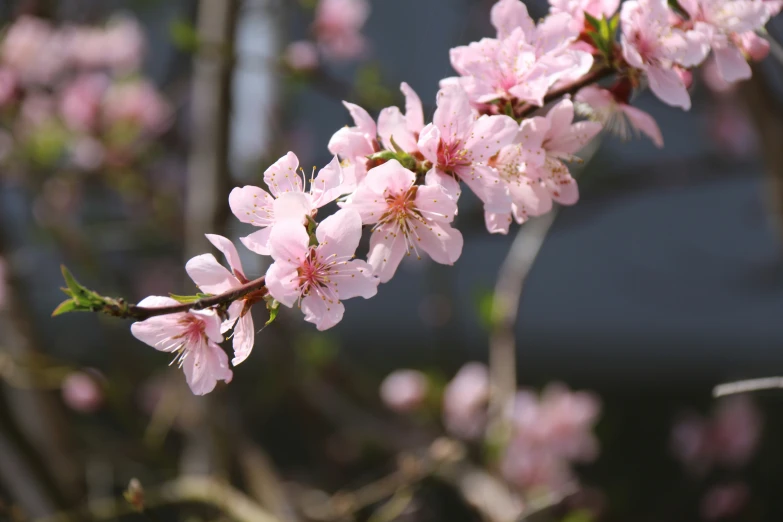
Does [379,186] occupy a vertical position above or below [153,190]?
above

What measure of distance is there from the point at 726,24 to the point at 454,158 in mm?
384

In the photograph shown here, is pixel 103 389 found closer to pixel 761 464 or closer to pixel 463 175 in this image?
pixel 463 175

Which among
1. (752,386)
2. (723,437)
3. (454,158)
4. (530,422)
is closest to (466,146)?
(454,158)

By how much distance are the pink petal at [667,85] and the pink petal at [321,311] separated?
458 millimetres

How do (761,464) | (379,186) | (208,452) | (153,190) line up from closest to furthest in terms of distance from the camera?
(379,186), (208,452), (153,190), (761,464)

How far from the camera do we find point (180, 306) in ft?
2.19

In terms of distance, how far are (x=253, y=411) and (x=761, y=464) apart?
2.38m

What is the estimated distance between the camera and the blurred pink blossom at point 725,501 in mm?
2754

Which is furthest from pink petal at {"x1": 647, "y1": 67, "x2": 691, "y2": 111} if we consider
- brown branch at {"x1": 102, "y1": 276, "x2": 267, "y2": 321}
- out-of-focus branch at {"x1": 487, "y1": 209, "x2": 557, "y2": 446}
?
out-of-focus branch at {"x1": 487, "y1": 209, "x2": 557, "y2": 446}

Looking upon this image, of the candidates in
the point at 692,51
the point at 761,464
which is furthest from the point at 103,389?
the point at 761,464

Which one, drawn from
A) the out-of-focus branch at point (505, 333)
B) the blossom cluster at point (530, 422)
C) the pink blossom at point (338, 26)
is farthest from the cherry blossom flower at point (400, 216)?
the pink blossom at point (338, 26)

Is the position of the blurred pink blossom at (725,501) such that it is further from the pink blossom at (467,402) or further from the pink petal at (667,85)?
the pink petal at (667,85)

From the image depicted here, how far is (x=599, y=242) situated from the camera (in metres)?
5.75

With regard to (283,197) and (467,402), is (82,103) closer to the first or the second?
(467,402)
